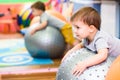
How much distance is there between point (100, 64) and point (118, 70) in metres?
0.20

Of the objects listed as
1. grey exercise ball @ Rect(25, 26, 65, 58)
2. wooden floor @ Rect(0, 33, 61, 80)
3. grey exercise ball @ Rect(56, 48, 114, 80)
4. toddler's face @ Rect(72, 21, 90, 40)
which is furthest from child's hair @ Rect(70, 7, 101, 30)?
grey exercise ball @ Rect(25, 26, 65, 58)

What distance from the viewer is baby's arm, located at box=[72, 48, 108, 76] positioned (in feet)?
4.33

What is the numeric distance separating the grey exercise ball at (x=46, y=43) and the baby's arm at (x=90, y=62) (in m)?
1.92

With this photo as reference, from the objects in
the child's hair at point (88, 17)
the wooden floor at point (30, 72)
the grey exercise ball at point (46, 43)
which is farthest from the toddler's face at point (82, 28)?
the grey exercise ball at point (46, 43)

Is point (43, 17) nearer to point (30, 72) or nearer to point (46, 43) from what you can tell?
point (46, 43)

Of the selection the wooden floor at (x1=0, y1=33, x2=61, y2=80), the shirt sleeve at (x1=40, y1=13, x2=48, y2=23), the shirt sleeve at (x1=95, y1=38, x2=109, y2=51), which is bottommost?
the wooden floor at (x1=0, y1=33, x2=61, y2=80)

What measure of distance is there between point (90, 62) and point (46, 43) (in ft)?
6.46

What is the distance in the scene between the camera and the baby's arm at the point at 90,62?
1.32 metres

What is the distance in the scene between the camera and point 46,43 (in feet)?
10.7

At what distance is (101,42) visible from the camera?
1.42m

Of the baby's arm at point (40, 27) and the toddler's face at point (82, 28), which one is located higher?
the toddler's face at point (82, 28)

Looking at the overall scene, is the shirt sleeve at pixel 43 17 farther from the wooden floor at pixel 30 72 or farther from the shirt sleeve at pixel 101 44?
the shirt sleeve at pixel 101 44

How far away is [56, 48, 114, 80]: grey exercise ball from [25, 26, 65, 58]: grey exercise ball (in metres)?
1.78

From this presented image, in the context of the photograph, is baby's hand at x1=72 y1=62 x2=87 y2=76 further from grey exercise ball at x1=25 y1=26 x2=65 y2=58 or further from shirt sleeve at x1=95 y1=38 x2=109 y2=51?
grey exercise ball at x1=25 y1=26 x2=65 y2=58
